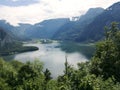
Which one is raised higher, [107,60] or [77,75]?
[77,75]

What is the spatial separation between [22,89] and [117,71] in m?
40.0

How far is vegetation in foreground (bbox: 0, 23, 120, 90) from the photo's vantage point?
160 feet

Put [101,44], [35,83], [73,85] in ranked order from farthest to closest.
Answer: [101,44] → [35,83] → [73,85]

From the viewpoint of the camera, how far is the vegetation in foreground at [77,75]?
48766 mm

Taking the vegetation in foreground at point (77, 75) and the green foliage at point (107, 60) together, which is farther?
the green foliage at point (107, 60)

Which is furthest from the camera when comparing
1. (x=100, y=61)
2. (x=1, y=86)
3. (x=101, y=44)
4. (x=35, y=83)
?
(x=101, y=44)

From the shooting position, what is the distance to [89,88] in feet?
142

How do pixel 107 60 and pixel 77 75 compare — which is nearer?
pixel 77 75

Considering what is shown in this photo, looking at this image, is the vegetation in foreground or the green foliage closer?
the vegetation in foreground

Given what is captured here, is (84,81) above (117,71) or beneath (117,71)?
above

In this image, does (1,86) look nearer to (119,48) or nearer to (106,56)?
(106,56)

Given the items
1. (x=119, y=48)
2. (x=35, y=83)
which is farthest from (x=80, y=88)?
(x=119, y=48)

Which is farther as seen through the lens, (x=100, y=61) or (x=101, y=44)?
(x=101, y=44)

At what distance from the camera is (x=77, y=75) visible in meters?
54.1
